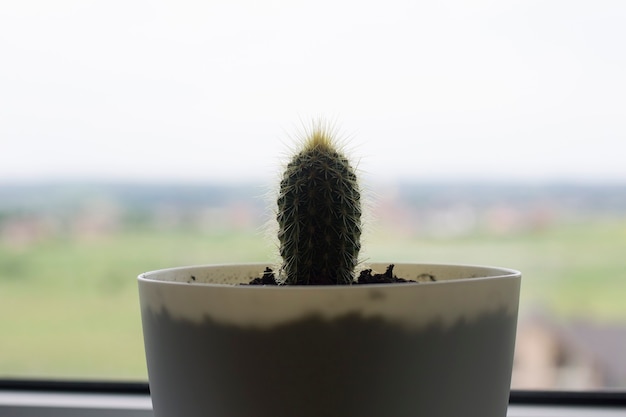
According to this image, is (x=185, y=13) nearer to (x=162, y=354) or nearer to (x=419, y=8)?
(x=419, y=8)

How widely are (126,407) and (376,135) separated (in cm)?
50

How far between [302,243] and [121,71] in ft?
2.01

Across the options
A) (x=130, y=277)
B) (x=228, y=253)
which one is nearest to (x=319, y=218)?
(x=228, y=253)

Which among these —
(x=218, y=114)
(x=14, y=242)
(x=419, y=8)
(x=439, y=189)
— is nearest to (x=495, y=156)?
(x=439, y=189)

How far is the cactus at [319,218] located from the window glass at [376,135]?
0.31 metres

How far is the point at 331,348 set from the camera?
1.57 ft

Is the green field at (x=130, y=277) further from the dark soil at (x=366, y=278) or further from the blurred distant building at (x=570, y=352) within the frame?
the dark soil at (x=366, y=278)

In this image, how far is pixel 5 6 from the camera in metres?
1.11

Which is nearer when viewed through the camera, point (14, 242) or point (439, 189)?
point (439, 189)

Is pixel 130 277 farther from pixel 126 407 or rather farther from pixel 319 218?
pixel 319 218

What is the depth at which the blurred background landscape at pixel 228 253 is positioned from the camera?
0.97m

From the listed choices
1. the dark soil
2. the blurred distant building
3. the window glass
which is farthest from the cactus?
the blurred distant building

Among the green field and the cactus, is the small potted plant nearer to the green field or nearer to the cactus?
the cactus

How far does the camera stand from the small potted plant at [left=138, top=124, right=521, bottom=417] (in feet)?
1.57
